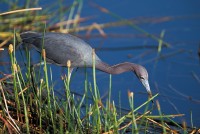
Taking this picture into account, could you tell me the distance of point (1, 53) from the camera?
201 inches

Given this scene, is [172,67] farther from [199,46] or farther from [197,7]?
[197,7]

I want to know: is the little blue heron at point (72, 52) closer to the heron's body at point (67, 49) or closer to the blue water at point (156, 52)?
the heron's body at point (67, 49)

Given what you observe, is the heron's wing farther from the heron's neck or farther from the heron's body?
the heron's neck

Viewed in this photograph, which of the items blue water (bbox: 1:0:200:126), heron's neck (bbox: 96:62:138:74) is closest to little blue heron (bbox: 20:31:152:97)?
heron's neck (bbox: 96:62:138:74)

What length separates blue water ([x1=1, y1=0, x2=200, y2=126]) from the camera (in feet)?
14.0

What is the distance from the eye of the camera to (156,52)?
5121 mm

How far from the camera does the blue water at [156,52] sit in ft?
14.0

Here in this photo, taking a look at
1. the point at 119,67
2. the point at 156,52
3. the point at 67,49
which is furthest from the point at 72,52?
the point at 156,52

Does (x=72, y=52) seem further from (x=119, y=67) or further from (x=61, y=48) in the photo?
(x=119, y=67)

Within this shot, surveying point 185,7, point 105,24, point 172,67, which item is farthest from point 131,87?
point 185,7

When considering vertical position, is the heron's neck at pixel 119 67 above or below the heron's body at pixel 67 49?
below

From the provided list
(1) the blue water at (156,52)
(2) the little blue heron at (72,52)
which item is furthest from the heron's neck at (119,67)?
(1) the blue water at (156,52)

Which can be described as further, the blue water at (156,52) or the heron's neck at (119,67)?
the blue water at (156,52)

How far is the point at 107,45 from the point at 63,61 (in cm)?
133
